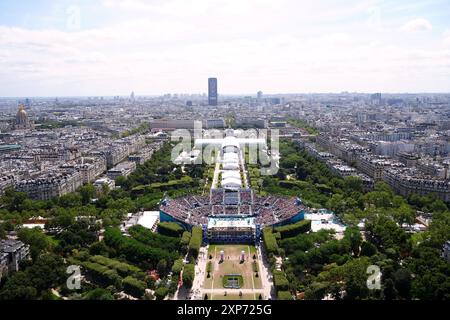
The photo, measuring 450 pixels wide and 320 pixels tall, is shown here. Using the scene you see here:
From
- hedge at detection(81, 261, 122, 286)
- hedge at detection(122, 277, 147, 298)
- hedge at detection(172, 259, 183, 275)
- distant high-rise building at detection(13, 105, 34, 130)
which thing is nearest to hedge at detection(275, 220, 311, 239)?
hedge at detection(172, 259, 183, 275)

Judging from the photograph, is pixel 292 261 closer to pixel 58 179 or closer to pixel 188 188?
pixel 188 188

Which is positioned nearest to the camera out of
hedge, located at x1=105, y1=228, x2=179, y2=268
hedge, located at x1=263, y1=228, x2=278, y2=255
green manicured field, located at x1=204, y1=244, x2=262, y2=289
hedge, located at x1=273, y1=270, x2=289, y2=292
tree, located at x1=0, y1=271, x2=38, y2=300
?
tree, located at x1=0, y1=271, x2=38, y2=300

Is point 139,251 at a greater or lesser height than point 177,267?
greater

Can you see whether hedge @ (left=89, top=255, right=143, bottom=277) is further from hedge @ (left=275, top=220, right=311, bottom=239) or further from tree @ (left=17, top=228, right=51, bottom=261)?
hedge @ (left=275, top=220, right=311, bottom=239)

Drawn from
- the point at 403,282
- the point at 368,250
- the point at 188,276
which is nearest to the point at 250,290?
the point at 188,276

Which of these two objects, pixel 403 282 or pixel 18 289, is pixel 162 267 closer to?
pixel 18 289

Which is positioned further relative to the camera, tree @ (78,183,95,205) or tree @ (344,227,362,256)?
tree @ (78,183,95,205)
